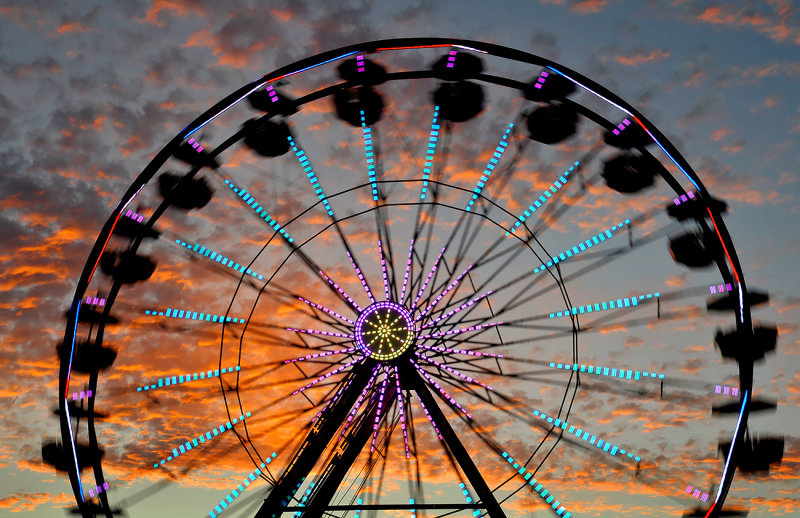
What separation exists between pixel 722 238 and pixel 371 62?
6586mm

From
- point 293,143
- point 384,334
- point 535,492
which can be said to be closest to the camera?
point 535,492

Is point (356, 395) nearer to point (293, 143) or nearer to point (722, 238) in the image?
point (293, 143)

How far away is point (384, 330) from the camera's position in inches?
539

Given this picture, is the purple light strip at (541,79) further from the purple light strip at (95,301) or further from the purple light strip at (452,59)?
the purple light strip at (95,301)

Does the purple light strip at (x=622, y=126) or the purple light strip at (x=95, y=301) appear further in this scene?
the purple light strip at (x=95, y=301)

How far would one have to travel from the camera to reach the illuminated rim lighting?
1361cm

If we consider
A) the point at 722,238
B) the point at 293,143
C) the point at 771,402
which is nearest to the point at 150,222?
the point at 293,143

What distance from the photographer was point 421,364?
1364cm

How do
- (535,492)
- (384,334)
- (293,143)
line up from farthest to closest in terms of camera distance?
(293,143) → (384,334) → (535,492)

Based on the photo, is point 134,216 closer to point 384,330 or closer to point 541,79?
point 384,330

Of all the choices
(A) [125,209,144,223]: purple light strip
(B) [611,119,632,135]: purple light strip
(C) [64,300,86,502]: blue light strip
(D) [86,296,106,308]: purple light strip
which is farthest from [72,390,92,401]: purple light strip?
(B) [611,119,632,135]: purple light strip

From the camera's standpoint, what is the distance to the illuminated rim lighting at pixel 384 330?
13609 millimetres

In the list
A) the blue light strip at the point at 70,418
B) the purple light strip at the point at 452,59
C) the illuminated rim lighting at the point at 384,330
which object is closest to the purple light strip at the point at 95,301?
the blue light strip at the point at 70,418

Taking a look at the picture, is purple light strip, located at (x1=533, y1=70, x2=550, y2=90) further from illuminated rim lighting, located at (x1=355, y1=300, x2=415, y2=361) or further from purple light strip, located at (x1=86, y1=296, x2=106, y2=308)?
purple light strip, located at (x1=86, y1=296, x2=106, y2=308)
